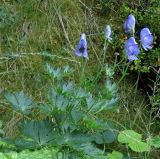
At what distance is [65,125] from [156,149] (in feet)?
2.79

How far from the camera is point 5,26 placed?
111 inches

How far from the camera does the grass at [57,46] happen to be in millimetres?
2652

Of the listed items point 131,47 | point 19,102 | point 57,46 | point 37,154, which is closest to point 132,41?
point 131,47

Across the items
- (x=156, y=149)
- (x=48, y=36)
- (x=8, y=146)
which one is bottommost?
(x=156, y=149)

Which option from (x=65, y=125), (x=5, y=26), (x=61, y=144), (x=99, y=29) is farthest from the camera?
(x=99, y=29)

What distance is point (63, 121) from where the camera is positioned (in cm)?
173

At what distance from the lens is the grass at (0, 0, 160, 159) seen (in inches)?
104

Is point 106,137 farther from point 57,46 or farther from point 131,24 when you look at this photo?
point 57,46

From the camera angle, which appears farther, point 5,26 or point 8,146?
point 5,26

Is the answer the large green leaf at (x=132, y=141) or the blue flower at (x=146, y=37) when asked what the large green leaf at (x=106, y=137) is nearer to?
the large green leaf at (x=132, y=141)

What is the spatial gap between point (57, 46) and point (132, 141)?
88 cm

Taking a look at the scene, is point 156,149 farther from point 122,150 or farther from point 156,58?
point 156,58

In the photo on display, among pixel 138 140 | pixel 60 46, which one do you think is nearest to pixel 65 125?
pixel 138 140

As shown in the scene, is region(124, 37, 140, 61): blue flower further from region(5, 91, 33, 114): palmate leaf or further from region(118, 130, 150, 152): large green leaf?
region(5, 91, 33, 114): palmate leaf
